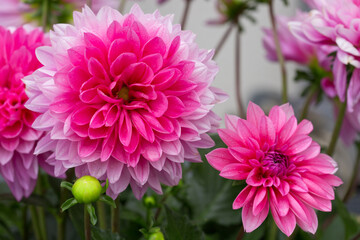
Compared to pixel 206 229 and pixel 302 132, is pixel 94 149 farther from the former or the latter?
pixel 206 229

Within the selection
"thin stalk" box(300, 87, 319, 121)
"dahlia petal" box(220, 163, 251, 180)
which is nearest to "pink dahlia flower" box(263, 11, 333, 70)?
"thin stalk" box(300, 87, 319, 121)

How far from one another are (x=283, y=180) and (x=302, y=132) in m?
0.03

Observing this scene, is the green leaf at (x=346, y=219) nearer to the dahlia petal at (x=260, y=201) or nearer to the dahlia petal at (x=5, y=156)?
the dahlia petal at (x=260, y=201)

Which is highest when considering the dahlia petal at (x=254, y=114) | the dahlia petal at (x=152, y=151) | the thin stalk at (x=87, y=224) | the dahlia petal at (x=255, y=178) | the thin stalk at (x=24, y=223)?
the dahlia petal at (x=254, y=114)

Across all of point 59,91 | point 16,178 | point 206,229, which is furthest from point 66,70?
point 206,229

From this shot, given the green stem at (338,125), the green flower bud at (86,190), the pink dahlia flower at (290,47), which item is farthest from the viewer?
the pink dahlia flower at (290,47)

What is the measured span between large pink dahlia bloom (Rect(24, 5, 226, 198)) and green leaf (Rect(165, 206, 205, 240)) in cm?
4

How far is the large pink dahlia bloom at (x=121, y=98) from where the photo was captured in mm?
265

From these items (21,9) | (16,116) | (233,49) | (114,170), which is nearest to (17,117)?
(16,116)

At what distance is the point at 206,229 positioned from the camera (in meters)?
0.47

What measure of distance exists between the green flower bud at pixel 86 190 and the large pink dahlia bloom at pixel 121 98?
0.02 meters

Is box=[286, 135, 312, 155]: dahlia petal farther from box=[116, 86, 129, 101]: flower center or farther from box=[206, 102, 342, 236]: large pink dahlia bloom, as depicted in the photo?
box=[116, 86, 129, 101]: flower center

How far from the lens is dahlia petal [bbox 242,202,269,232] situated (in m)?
0.26

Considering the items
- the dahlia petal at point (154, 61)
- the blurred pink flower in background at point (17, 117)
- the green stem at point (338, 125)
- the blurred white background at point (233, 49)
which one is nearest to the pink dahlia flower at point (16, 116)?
the blurred pink flower in background at point (17, 117)
